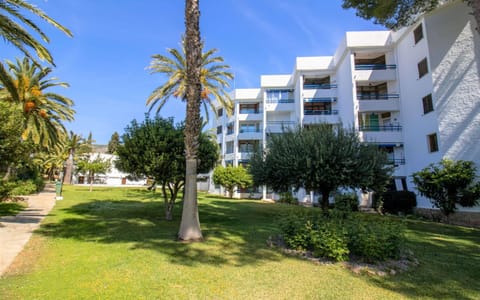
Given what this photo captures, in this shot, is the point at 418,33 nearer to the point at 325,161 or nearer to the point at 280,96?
the point at 325,161

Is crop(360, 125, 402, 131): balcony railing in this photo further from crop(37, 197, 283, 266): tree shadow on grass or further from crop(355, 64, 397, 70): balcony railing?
crop(37, 197, 283, 266): tree shadow on grass

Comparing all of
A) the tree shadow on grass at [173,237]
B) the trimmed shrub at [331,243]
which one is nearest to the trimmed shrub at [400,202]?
the tree shadow on grass at [173,237]

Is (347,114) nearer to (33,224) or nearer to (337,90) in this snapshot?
(337,90)

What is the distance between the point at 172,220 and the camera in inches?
507

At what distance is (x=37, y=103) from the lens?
880 inches

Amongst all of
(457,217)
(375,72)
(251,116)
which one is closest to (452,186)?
(457,217)

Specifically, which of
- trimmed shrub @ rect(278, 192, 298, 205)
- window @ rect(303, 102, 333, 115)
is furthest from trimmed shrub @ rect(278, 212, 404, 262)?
window @ rect(303, 102, 333, 115)

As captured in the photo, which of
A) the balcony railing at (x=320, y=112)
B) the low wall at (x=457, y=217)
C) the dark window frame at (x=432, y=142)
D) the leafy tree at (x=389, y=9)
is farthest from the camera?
the balcony railing at (x=320, y=112)

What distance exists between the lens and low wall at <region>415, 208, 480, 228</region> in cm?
1505

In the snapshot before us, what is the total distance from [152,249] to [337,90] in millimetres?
26008

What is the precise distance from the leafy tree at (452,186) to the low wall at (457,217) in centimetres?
110

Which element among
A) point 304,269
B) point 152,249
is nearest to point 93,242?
point 152,249

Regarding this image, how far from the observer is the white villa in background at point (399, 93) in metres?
16.9

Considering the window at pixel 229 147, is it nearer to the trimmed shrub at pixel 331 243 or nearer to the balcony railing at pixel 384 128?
the balcony railing at pixel 384 128
